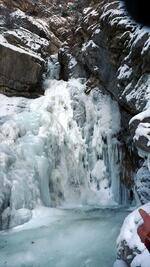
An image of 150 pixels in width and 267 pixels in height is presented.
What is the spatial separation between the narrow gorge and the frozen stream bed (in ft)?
0.06

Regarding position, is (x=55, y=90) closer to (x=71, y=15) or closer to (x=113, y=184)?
(x=113, y=184)

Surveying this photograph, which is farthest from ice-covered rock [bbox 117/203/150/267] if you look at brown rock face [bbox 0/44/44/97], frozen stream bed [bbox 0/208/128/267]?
brown rock face [bbox 0/44/44/97]

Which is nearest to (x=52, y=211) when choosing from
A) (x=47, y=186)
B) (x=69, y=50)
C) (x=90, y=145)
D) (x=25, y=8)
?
(x=47, y=186)

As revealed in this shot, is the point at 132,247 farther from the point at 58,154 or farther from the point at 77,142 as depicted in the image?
the point at 77,142

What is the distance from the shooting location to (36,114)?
39.2ft

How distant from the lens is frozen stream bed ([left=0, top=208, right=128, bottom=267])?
20.2 ft

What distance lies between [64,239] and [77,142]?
476 centimetres

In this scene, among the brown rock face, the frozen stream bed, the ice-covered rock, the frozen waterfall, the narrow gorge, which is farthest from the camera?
the brown rock face

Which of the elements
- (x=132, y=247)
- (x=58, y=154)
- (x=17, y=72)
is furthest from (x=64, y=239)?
(x=17, y=72)

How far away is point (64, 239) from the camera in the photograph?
23.5 feet

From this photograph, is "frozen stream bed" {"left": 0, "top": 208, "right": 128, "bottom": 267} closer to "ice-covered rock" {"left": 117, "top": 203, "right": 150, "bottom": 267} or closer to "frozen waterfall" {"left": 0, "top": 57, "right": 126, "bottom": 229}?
"frozen waterfall" {"left": 0, "top": 57, "right": 126, "bottom": 229}

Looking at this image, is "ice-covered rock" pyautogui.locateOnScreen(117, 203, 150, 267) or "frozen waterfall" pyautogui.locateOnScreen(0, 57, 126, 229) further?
"frozen waterfall" pyautogui.locateOnScreen(0, 57, 126, 229)

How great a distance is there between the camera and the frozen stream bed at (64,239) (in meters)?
6.14

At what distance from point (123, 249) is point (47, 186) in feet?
19.0
